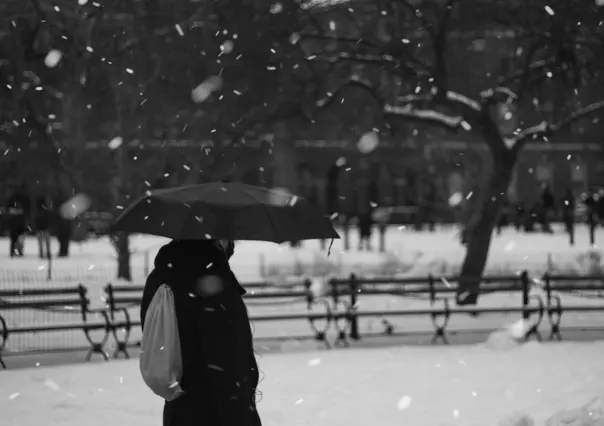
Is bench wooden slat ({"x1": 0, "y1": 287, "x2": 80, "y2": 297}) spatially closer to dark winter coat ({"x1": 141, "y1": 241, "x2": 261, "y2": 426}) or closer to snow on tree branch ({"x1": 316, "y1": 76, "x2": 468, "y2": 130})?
snow on tree branch ({"x1": 316, "y1": 76, "x2": 468, "y2": 130})

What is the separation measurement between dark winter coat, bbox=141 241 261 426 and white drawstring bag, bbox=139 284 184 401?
77 mm

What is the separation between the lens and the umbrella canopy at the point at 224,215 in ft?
15.8

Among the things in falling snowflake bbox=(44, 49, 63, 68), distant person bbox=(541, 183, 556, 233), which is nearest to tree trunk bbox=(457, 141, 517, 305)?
falling snowflake bbox=(44, 49, 63, 68)

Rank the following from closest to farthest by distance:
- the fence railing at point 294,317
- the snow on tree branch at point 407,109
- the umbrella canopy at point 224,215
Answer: the umbrella canopy at point 224,215
the fence railing at point 294,317
the snow on tree branch at point 407,109

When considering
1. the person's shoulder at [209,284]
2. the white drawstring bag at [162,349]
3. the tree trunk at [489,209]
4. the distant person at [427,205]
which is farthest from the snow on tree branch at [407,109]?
the distant person at [427,205]

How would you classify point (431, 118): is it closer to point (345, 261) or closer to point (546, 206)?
point (345, 261)

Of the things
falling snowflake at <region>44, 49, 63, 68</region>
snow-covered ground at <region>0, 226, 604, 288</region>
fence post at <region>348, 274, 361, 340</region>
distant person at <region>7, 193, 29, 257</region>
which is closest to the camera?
fence post at <region>348, 274, 361, 340</region>

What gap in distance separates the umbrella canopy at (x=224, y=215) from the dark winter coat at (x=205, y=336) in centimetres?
11

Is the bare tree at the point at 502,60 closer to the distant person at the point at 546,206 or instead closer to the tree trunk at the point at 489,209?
the tree trunk at the point at 489,209

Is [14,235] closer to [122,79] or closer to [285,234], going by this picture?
[122,79]

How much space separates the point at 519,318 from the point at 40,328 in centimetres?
813

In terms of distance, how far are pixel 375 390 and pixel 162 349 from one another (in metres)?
5.27

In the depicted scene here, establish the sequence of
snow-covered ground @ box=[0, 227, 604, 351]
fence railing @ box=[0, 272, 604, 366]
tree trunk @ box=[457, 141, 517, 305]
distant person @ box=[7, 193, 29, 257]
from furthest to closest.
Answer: distant person @ box=[7, 193, 29, 257] → tree trunk @ box=[457, 141, 517, 305] → snow-covered ground @ box=[0, 227, 604, 351] → fence railing @ box=[0, 272, 604, 366]

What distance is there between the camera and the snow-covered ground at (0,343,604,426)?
26.8ft
